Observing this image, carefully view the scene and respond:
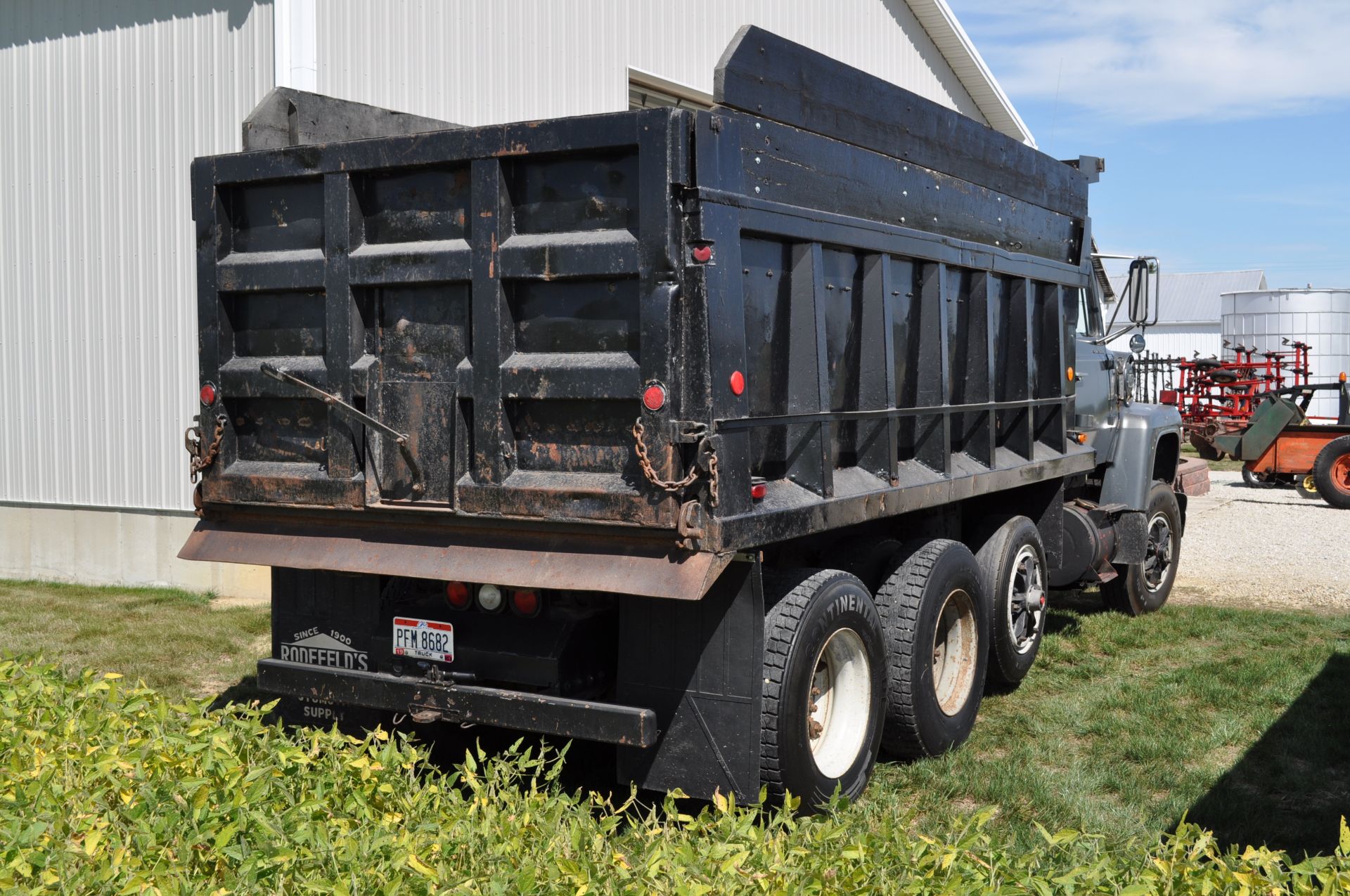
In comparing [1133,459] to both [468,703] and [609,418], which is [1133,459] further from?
[468,703]

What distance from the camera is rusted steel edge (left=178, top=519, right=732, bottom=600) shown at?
4.66 m

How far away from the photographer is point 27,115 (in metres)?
11.3

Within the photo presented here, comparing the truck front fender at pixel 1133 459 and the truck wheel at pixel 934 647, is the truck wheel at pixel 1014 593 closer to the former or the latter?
the truck wheel at pixel 934 647

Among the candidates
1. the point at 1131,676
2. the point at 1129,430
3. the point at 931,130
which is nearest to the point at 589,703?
the point at 931,130

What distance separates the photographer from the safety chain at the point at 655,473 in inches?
181

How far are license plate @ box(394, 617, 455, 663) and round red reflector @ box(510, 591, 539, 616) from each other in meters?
0.28

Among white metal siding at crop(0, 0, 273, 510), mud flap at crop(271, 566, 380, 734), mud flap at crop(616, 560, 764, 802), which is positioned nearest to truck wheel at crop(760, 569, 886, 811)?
mud flap at crop(616, 560, 764, 802)

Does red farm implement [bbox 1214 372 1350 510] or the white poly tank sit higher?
the white poly tank

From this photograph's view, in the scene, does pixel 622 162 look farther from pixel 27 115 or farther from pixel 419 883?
pixel 27 115

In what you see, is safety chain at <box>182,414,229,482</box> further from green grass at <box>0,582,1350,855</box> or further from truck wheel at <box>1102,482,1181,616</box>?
truck wheel at <box>1102,482,1181,616</box>

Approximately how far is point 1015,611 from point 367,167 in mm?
4609

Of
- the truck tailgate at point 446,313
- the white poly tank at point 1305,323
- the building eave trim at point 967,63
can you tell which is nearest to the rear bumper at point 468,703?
the truck tailgate at point 446,313

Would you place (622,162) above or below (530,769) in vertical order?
above

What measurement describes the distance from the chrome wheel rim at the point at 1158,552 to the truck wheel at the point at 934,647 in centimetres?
366
